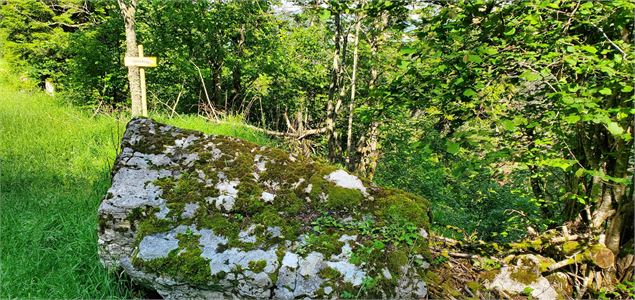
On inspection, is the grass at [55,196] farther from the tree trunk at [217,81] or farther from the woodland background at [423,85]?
the tree trunk at [217,81]

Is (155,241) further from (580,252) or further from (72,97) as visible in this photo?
(72,97)

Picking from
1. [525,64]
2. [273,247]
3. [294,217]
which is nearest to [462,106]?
[525,64]

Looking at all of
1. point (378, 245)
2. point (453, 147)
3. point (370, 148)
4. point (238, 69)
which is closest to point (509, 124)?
point (453, 147)

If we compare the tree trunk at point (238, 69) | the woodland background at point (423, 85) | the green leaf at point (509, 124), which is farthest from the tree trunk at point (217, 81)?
the green leaf at point (509, 124)

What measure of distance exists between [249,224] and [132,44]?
557 cm

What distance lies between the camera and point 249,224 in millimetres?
2660

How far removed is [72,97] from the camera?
9305 mm

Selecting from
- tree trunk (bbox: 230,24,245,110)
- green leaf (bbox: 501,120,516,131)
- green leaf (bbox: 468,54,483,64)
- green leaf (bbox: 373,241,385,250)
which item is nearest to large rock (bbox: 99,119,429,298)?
green leaf (bbox: 373,241,385,250)

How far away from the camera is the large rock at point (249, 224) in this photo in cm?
236

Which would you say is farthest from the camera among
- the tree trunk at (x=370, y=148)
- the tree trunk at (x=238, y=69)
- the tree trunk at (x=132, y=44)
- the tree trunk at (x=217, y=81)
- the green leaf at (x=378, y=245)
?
the tree trunk at (x=217, y=81)

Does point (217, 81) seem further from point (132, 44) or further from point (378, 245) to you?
point (378, 245)

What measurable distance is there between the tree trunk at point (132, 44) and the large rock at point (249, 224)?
4.09m

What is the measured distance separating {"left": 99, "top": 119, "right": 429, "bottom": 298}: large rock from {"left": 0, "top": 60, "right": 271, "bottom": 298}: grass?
1.26 feet

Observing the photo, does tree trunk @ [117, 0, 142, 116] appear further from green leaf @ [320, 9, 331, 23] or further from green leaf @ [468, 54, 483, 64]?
green leaf @ [468, 54, 483, 64]
